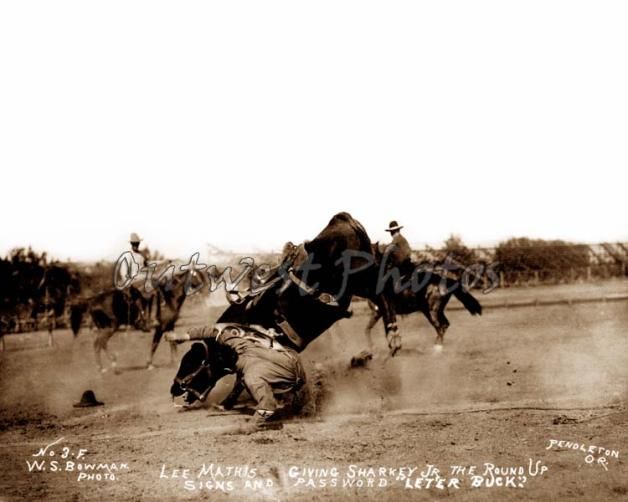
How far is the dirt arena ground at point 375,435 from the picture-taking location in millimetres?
5219

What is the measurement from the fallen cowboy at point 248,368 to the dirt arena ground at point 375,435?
268mm

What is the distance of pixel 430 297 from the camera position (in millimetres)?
13656

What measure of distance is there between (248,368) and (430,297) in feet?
24.0

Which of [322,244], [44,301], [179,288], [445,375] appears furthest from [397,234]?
[44,301]

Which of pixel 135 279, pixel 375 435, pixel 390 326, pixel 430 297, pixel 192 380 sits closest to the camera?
pixel 375 435

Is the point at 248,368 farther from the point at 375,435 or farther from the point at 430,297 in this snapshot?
the point at 430,297

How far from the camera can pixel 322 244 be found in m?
7.14

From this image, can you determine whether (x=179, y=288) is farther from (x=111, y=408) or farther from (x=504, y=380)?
(x=504, y=380)

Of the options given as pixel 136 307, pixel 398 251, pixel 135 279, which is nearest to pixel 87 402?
pixel 135 279

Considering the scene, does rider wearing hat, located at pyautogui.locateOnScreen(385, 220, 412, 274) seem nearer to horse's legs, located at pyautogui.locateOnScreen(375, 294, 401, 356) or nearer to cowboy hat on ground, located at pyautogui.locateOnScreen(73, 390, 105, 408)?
horse's legs, located at pyautogui.locateOnScreen(375, 294, 401, 356)

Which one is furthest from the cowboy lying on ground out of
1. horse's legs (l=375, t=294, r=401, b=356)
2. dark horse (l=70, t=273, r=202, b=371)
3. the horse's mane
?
dark horse (l=70, t=273, r=202, b=371)

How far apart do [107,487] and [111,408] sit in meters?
4.18

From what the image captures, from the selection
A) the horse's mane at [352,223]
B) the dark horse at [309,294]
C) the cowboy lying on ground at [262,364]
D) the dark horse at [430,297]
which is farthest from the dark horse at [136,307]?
the horse's mane at [352,223]

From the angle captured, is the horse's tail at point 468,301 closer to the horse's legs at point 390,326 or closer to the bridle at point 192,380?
the horse's legs at point 390,326
